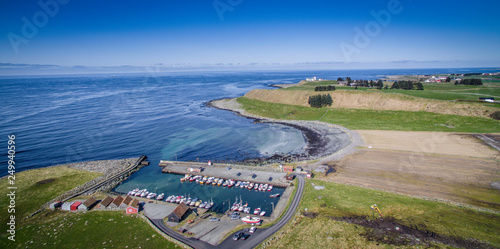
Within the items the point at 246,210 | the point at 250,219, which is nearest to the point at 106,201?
the point at 246,210

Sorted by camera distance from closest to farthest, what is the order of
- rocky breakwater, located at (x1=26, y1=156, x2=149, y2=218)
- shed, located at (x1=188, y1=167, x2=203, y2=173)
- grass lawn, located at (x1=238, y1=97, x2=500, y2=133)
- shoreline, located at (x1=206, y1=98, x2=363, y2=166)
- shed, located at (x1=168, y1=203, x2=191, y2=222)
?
1. shed, located at (x1=168, y1=203, x2=191, y2=222)
2. rocky breakwater, located at (x1=26, y1=156, x2=149, y2=218)
3. shed, located at (x1=188, y1=167, x2=203, y2=173)
4. shoreline, located at (x1=206, y1=98, x2=363, y2=166)
5. grass lawn, located at (x1=238, y1=97, x2=500, y2=133)

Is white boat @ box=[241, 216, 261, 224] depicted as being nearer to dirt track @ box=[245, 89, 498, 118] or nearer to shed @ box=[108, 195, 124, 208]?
shed @ box=[108, 195, 124, 208]

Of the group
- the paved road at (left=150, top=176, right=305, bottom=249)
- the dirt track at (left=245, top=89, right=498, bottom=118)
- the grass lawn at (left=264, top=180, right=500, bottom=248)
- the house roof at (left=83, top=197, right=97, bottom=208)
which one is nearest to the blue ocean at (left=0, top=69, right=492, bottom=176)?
the house roof at (left=83, top=197, right=97, bottom=208)

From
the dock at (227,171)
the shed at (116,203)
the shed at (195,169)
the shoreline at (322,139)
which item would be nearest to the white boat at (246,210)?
the dock at (227,171)

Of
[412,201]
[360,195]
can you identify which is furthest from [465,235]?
[360,195]

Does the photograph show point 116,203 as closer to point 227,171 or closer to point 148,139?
point 227,171
